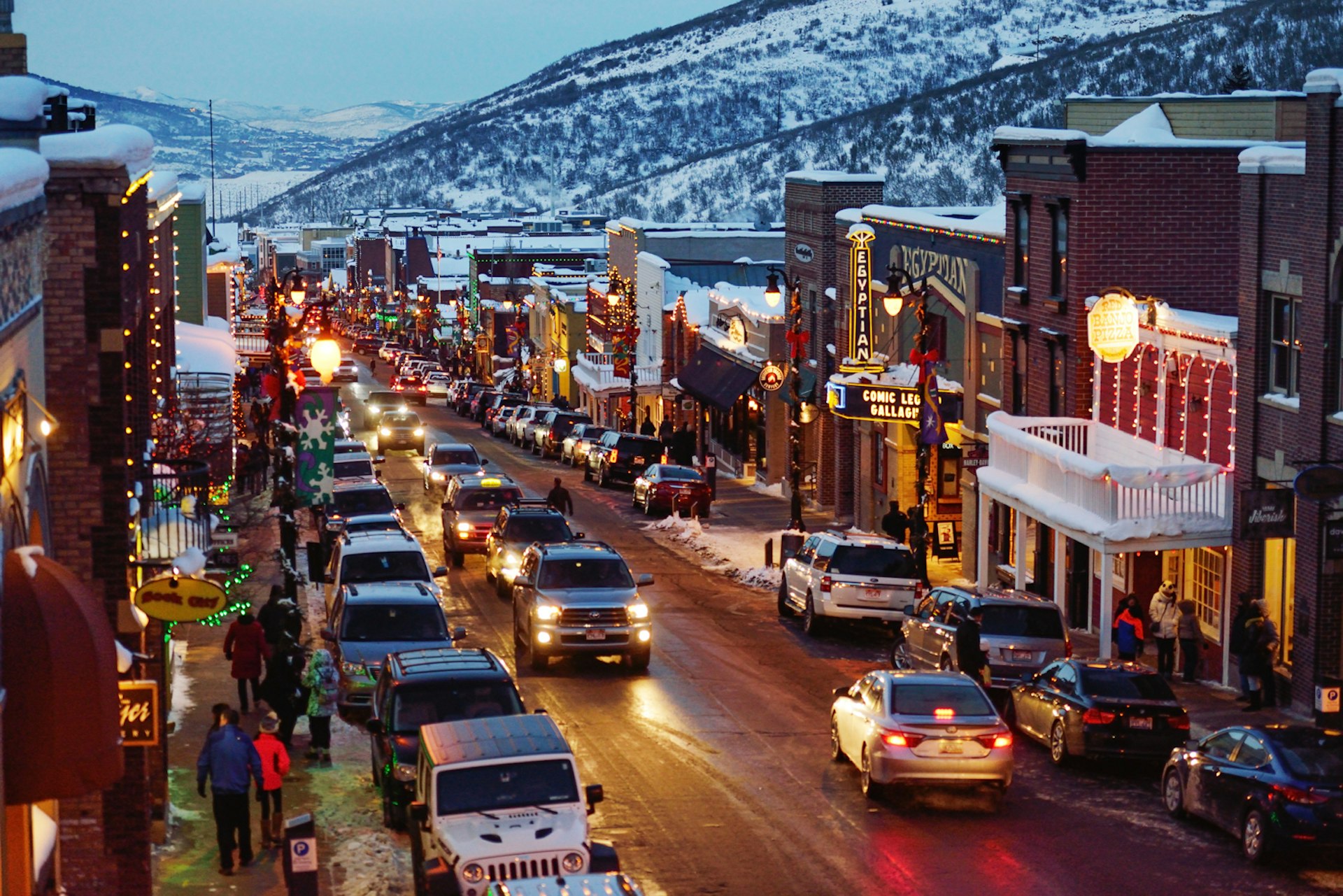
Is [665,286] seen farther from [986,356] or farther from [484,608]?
[484,608]

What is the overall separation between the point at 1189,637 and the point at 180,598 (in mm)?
18997

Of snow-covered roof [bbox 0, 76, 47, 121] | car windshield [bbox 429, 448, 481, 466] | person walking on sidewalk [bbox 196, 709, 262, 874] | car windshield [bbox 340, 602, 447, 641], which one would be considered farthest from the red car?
snow-covered roof [bbox 0, 76, 47, 121]

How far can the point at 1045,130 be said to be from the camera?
4003 centimetres

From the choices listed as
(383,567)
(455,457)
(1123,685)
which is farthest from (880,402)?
(1123,685)

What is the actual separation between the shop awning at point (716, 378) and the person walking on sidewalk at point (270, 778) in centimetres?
4237

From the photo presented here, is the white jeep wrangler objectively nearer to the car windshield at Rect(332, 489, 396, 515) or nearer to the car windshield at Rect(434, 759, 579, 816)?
the car windshield at Rect(434, 759, 579, 816)

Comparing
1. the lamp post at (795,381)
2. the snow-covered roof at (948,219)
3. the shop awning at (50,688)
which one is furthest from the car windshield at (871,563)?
the shop awning at (50,688)

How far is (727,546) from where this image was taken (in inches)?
1977

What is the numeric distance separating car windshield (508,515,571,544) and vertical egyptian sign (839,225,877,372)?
40.3ft

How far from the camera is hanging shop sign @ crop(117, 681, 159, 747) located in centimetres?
1834

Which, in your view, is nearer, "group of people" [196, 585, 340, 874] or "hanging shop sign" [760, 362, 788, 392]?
"group of people" [196, 585, 340, 874]

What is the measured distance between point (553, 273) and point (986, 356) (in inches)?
3401

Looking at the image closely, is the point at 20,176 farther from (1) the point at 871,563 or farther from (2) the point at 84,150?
(1) the point at 871,563

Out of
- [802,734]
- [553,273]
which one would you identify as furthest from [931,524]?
[553,273]
